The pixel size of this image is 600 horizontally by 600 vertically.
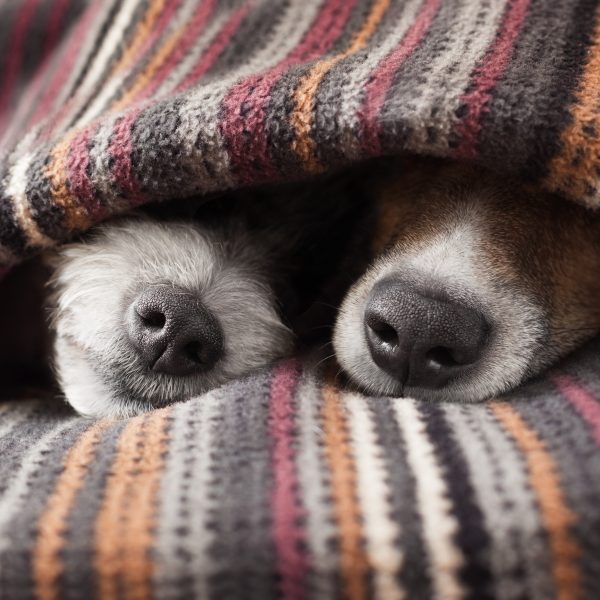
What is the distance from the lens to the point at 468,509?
1.61ft

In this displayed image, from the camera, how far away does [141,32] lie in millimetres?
1038

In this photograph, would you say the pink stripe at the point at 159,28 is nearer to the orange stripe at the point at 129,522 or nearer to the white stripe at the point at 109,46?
the white stripe at the point at 109,46

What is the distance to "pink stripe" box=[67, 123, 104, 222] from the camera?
778 millimetres

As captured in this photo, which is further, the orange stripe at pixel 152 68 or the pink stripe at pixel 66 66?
the pink stripe at pixel 66 66

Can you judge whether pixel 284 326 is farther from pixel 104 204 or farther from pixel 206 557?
pixel 206 557

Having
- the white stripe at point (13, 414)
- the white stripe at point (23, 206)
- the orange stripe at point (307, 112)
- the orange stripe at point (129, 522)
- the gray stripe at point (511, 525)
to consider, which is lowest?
the white stripe at point (13, 414)

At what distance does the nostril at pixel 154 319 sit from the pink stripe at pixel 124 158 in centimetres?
13

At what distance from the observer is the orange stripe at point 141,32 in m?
1.03

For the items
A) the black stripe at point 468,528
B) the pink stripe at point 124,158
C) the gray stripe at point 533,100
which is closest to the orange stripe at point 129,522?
the black stripe at point 468,528

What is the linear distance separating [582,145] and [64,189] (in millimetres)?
540

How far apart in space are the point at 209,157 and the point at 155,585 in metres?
0.45

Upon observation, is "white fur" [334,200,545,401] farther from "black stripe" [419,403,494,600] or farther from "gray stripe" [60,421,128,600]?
"gray stripe" [60,421,128,600]

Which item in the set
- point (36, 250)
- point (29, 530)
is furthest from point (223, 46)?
point (29, 530)


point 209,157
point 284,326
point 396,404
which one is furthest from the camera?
point 284,326
